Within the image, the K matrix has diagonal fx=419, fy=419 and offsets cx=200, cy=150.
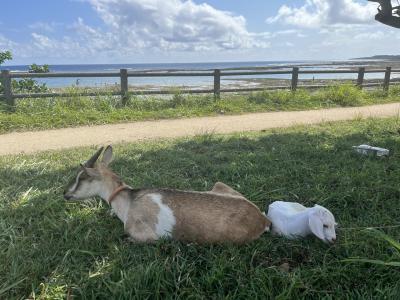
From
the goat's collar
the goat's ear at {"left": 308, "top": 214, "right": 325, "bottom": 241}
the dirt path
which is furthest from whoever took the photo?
the dirt path

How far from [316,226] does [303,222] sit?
145 millimetres

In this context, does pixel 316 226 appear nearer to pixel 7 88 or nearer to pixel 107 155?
pixel 107 155

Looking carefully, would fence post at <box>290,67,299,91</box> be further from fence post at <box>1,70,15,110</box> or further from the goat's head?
the goat's head

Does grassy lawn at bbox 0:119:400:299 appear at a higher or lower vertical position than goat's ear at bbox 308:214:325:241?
lower

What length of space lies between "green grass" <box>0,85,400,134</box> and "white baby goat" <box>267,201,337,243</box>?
25.0 ft

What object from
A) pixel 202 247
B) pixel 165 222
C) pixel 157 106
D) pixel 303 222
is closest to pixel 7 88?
pixel 157 106

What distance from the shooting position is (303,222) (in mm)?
3969

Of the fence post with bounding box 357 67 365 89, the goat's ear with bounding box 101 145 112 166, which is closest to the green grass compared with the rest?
the fence post with bounding box 357 67 365 89

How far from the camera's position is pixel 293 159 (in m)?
6.61

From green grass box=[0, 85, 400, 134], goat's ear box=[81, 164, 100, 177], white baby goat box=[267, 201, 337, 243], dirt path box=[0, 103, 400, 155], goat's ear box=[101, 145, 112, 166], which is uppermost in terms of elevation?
goat's ear box=[101, 145, 112, 166]

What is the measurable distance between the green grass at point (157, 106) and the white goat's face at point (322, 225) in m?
7.94

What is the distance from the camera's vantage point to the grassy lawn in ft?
10.5

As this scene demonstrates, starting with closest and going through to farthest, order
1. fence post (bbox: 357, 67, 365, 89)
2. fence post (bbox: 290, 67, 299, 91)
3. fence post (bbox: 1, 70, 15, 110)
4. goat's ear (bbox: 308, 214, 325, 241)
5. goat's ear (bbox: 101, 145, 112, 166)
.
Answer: goat's ear (bbox: 308, 214, 325, 241) → goat's ear (bbox: 101, 145, 112, 166) → fence post (bbox: 1, 70, 15, 110) → fence post (bbox: 290, 67, 299, 91) → fence post (bbox: 357, 67, 365, 89)

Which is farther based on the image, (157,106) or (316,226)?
(157,106)
